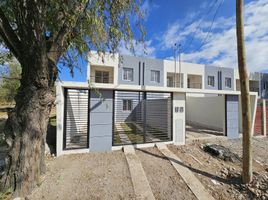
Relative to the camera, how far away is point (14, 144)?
139 inches

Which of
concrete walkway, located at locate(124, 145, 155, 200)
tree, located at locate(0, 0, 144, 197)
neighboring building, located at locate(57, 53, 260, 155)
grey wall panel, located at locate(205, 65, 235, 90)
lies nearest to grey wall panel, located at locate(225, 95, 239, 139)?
neighboring building, located at locate(57, 53, 260, 155)

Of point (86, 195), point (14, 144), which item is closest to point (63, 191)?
point (86, 195)

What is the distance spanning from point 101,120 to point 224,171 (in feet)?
15.7

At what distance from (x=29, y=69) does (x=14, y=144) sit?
1.82 m

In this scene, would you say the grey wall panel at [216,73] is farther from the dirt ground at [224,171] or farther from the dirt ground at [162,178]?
the dirt ground at [162,178]

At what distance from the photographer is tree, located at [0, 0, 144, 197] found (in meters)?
3.41

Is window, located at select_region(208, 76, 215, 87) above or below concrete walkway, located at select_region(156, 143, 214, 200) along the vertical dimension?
above

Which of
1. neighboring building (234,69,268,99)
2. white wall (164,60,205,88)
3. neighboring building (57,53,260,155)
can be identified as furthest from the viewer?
neighboring building (234,69,268,99)

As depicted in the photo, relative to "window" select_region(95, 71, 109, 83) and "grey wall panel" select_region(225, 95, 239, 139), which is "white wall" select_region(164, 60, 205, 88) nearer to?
"window" select_region(95, 71, 109, 83)

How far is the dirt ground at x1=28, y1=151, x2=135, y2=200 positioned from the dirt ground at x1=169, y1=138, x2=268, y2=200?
2.30 metres

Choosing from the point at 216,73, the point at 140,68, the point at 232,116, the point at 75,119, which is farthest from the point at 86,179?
the point at 216,73

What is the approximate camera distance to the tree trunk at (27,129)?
3473 millimetres

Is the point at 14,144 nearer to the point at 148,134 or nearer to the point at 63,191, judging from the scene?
the point at 63,191

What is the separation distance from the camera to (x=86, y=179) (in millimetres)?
4211
